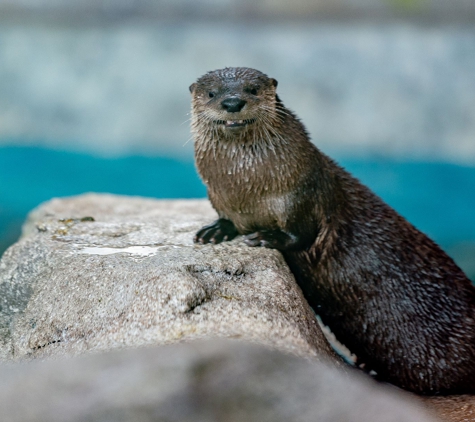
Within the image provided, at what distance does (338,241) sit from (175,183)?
3847 millimetres

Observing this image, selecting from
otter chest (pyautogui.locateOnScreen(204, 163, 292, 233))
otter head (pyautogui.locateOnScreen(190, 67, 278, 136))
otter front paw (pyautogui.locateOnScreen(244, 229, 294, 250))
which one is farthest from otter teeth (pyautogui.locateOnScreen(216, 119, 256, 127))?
otter front paw (pyautogui.locateOnScreen(244, 229, 294, 250))

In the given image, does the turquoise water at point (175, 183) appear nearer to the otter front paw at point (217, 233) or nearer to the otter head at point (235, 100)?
the otter front paw at point (217, 233)

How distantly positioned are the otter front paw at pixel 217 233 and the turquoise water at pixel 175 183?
3.41 m

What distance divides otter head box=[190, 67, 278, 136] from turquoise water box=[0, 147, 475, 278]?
3546 millimetres

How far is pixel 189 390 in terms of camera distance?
5.27ft

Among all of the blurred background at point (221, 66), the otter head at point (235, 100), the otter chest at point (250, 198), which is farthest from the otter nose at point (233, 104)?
the blurred background at point (221, 66)

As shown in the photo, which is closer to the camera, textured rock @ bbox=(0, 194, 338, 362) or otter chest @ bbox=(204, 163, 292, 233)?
textured rock @ bbox=(0, 194, 338, 362)

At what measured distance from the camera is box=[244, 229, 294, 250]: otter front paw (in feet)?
8.83

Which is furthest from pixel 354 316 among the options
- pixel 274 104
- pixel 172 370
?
pixel 172 370

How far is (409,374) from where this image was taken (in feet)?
9.37

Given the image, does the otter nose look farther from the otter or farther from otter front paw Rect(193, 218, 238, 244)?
otter front paw Rect(193, 218, 238, 244)

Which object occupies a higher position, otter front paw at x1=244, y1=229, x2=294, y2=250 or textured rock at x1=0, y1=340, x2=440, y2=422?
otter front paw at x1=244, y1=229, x2=294, y2=250

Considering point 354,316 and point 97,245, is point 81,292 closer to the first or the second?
point 97,245

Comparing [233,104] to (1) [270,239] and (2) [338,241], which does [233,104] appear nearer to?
(1) [270,239]
